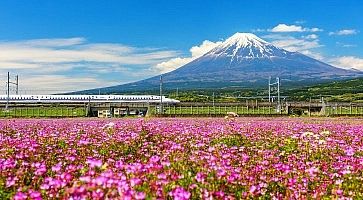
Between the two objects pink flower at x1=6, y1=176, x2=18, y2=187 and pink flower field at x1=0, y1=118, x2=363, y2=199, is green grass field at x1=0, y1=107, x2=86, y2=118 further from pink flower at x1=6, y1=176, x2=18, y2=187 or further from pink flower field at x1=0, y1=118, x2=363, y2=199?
pink flower at x1=6, y1=176, x2=18, y2=187

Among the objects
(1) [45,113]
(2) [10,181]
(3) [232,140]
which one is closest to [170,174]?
(2) [10,181]

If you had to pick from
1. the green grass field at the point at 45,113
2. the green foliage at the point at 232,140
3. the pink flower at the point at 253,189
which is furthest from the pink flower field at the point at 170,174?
the green grass field at the point at 45,113

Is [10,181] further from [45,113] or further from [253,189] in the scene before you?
[45,113]

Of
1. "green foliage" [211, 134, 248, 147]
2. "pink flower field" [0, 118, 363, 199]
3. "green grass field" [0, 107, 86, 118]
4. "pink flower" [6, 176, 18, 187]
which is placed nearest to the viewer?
"pink flower field" [0, 118, 363, 199]

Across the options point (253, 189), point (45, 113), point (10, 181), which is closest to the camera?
point (253, 189)

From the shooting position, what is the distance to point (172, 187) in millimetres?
4891

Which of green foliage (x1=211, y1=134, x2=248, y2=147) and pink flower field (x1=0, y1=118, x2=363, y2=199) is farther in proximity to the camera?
green foliage (x1=211, y1=134, x2=248, y2=147)

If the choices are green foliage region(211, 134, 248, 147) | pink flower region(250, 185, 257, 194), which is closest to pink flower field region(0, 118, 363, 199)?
pink flower region(250, 185, 257, 194)

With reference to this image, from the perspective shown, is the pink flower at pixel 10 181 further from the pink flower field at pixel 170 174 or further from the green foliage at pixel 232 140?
the green foliage at pixel 232 140

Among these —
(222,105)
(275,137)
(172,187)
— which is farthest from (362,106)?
(172,187)

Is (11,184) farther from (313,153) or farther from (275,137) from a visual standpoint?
(275,137)

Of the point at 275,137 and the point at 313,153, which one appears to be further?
the point at 275,137

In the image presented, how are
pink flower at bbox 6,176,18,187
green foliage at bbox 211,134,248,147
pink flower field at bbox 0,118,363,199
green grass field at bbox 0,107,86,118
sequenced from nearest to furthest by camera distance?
pink flower field at bbox 0,118,363,199, pink flower at bbox 6,176,18,187, green foliage at bbox 211,134,248,147, green grass field at bbox 0,107,86,118

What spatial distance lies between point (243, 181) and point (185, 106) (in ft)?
204
